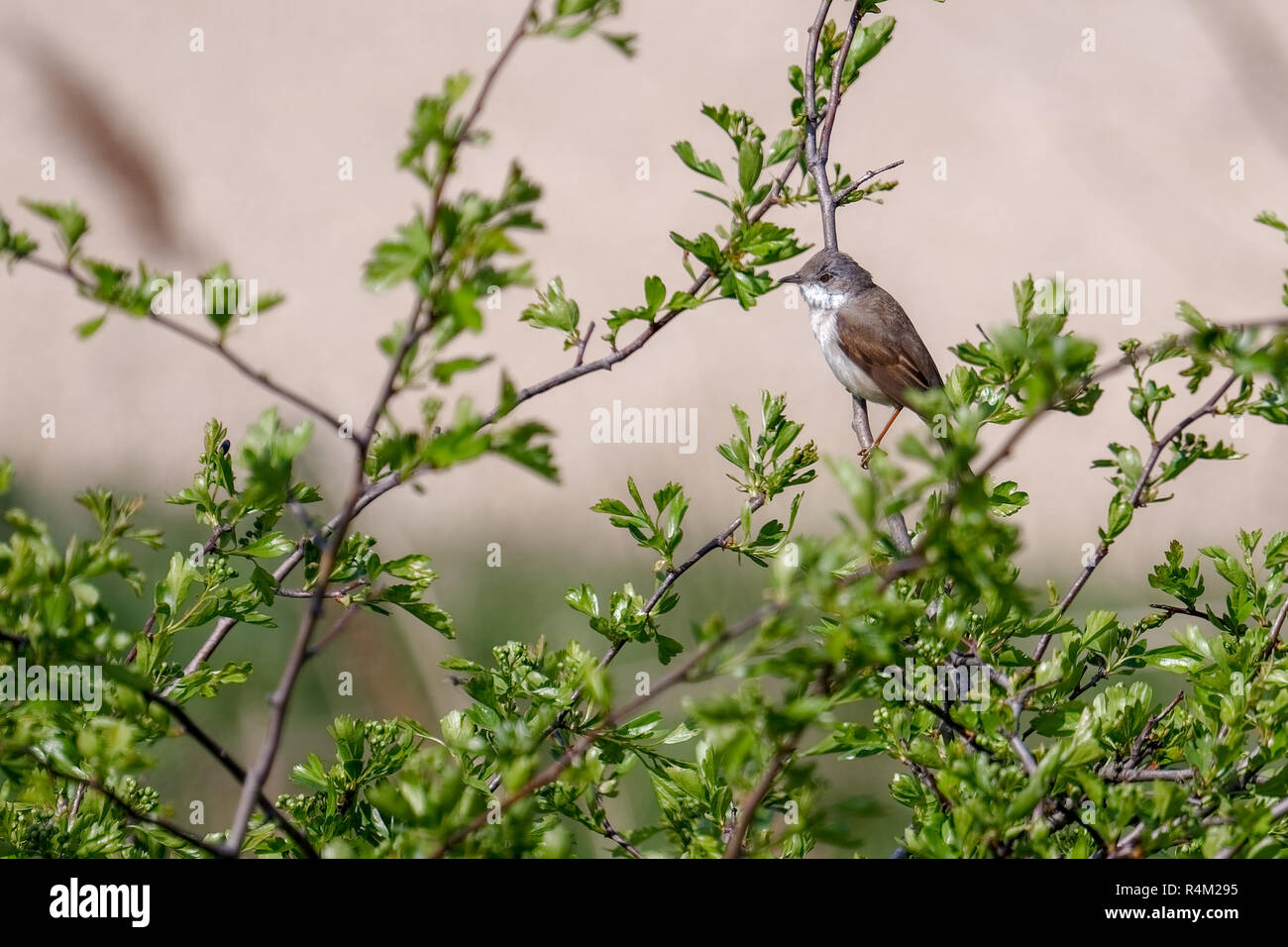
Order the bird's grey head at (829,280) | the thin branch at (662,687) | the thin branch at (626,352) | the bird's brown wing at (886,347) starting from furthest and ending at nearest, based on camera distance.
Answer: the bird's grey head at (829,280) < the bird's brown wing at (886,347) < the thin branch at (626,352) < the thin branch at (662,687)

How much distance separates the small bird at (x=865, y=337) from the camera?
465 centimetres

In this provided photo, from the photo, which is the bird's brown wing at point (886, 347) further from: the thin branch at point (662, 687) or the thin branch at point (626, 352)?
the thin branch at point (662, 687)

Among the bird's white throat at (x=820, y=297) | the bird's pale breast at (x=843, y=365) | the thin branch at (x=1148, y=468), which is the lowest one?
the thin branch at (x=1148, y=468)

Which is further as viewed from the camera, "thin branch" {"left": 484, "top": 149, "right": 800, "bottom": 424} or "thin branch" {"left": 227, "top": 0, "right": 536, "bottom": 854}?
"thin branch" {"left": 484, "top": 149, "right": 800, "bottom": 424}

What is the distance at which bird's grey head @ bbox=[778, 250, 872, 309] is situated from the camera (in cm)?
478

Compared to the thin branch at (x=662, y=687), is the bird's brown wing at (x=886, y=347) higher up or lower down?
higher up

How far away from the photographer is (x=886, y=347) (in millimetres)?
4684

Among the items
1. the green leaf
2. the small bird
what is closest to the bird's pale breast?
the small bird

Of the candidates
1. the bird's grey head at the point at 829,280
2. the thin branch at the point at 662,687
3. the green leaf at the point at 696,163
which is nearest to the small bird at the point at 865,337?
the bird's grey head at the point at 829,280

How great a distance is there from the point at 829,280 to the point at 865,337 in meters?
0.32

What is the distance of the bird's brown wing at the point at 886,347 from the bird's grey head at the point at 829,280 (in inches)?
2.7

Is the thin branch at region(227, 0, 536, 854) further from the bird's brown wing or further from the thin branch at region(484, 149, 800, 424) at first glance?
the bird's brown wing

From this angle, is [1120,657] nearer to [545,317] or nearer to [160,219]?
[545,317]

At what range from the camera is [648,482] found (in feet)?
18.9
